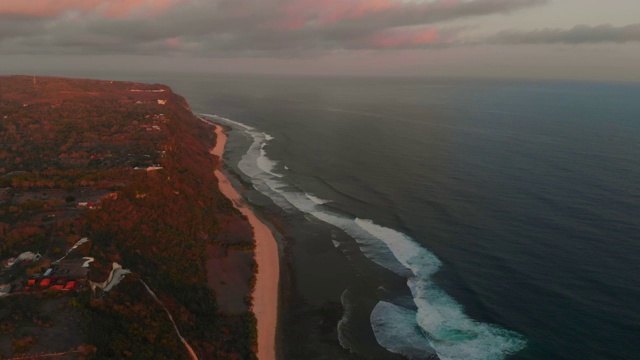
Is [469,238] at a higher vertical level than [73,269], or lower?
lower

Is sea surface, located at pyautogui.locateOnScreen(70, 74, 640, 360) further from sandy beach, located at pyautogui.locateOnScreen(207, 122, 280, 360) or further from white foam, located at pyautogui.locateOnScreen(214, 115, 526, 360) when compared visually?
sandy beach, located at pyautogui.locateOnScreen(207, 122, 280, 360)

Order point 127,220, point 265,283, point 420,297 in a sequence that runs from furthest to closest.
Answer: point 127,220, point 265,283, point 420,297

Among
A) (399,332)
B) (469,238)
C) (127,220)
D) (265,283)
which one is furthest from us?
(469,238)

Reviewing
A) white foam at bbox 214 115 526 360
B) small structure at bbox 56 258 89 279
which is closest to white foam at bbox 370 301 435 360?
white foam at bbox 214 115 526 360

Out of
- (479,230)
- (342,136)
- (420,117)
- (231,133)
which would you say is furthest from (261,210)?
(420,117)

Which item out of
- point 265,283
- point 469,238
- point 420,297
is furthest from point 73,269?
point 469,238

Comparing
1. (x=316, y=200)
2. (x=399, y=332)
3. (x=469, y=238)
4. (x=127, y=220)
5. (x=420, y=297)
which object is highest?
(x=127, y=220)

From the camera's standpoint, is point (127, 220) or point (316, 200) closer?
point (127, 220)

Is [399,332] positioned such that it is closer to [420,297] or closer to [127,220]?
[420,297]
